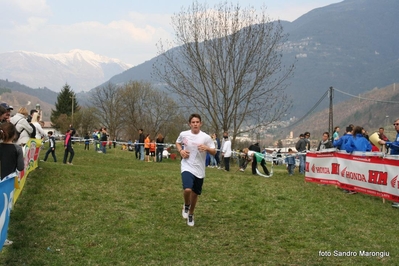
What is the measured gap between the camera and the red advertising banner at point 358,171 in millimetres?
12226

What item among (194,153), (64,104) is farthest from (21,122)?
(64,104)

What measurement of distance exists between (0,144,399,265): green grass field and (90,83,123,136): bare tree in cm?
8211

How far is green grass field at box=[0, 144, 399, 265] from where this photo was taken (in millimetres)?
7059

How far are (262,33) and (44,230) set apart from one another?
29.5 meters

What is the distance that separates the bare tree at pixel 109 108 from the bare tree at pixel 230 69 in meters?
58.8

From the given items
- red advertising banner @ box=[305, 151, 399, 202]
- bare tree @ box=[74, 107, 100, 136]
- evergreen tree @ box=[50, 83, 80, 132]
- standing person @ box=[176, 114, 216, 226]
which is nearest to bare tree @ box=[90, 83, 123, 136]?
bare tree @ box=[74, 107, 100, 136]

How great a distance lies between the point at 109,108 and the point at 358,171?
86.6 m

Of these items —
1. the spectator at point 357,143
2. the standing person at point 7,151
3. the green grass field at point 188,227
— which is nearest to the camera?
the green grass field at point 188,227

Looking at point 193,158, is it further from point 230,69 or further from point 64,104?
point 64,104

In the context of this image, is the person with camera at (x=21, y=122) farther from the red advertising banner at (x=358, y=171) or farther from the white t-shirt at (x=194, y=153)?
the red advertising banner at (x=358, y=171)

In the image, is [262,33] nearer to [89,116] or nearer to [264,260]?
[264,260]

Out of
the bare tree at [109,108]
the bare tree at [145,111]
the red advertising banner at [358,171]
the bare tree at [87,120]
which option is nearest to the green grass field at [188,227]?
the red advertising banner at [358,171]

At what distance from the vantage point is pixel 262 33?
3541 centimetres

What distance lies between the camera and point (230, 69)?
35.7 metres
